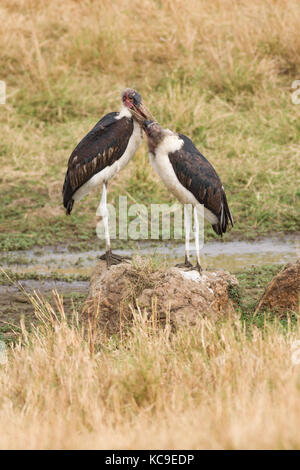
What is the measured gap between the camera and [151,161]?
5605mm

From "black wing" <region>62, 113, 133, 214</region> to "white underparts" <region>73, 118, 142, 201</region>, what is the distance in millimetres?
24

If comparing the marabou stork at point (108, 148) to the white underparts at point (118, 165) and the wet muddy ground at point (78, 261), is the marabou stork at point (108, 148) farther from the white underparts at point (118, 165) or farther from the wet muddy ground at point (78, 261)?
the wet muddy ground at point (78, 261)

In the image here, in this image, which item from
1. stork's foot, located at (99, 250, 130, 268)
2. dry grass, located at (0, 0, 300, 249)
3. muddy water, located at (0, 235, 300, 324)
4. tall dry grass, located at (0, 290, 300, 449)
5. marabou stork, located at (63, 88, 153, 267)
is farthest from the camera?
dry grass, located at (0, 0, 300, 249)

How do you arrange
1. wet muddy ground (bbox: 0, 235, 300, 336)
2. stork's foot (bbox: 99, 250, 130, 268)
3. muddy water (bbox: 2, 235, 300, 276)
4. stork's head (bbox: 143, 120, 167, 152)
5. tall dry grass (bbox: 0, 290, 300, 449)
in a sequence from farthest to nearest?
muddy water (bbox: 2, 235, 300, 276), wet muddy ground (bbox: 0, 235, 300, 336), stork's foot (bbox: 99, 250, 130, 268), stork's head (bbox: 143, 120, 167, 152), tall dry grass (bbox: 0, 290, 300, 449)

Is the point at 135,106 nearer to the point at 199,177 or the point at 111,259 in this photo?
the point at 199,177

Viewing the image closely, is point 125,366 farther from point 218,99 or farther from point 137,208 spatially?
point 218,99

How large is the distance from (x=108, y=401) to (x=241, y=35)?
8.09 m

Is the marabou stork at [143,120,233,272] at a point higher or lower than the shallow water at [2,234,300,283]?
higher

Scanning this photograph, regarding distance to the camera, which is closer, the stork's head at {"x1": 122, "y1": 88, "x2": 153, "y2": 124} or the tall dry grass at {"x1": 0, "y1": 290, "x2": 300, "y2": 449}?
the tall dry grass at {"x1": 0, "y1": 290, "x2": 300, "y2": 449}

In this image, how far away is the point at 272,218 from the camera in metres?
8.69

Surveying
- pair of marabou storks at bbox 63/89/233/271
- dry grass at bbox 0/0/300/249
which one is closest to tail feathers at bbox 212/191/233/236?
pair of marabou storks at bbox 63/89/233/271

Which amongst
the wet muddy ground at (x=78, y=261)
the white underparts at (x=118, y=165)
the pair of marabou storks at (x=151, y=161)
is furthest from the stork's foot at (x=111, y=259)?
the wet muddy ground at (x=78, y=261)

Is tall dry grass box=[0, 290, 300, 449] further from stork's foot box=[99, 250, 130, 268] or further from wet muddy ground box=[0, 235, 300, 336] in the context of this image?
wet muddy ground box=[0, 235, 300, 336]

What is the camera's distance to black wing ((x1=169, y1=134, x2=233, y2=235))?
554 centimetres
